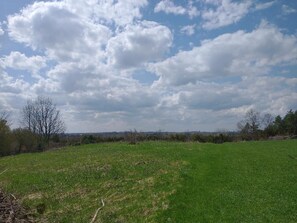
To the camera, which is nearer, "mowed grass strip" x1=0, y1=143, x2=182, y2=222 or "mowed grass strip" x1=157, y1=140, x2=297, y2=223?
"mowed grass strip" x1=157, y1=140, x2=297, y2=223

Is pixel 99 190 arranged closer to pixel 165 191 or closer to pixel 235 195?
pixel 165 191

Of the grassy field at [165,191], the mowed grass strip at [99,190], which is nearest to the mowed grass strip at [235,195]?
the grassy field at [165,191]

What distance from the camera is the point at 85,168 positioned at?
29625mm

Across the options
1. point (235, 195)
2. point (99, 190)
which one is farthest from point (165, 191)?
point (99, 190)

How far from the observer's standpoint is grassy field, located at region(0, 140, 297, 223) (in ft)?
51.2

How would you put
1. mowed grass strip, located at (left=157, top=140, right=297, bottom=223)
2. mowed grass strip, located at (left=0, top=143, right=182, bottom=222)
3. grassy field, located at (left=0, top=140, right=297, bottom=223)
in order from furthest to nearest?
mowed grass strip, located at (left=0, top=143, right=182, bottom=222), grassy field, located at (left=0, top=140, right=297, bottom=223), mowed grass strip, located at (left=157, top=140, right=297, bottom=223)

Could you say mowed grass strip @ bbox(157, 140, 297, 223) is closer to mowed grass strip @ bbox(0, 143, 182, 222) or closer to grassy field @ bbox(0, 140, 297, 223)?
grassy field @ bbox(0, 140, 297, 223)

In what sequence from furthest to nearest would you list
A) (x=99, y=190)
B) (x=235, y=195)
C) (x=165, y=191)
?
(x=99, y=190) < (x=165, y=191) < (x=235, y=195)

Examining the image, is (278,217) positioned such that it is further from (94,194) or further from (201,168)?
(201,168)

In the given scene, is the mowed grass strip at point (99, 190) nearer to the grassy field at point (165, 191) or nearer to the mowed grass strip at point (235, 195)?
the grassy field at point (165, 191)

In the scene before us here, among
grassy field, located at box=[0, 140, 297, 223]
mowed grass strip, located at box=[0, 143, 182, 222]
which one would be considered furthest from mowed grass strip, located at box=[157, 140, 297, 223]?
mowed grass strip, located at box=[0, 143, 182, 222]

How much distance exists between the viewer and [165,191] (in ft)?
63.3

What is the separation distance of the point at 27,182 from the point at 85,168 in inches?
180

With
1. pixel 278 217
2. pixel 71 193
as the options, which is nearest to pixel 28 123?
pixel 71 193
